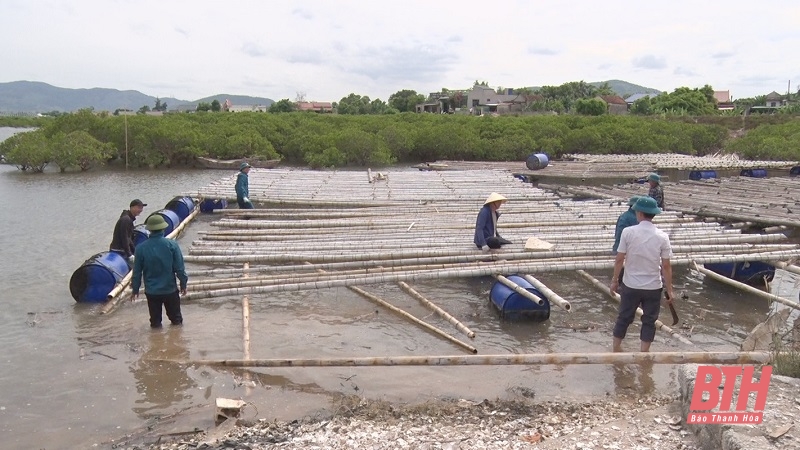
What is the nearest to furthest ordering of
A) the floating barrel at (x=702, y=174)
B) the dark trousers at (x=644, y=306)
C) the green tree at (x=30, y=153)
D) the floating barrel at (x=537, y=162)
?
the dark trousers at (x=644, y=306)
the floating barrel at (x=537, y=162)
the floating barrel at (x=702, y=174)
the green tree at (x=30, y=153)

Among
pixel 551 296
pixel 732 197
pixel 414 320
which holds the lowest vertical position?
pixel 414 320

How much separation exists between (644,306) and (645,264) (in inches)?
17.8

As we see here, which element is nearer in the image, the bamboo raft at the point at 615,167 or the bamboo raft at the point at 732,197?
the bamboo raft at the point at 732,197

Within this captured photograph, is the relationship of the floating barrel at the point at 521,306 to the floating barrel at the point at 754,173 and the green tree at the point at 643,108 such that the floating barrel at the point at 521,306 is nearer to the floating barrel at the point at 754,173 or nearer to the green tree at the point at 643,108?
the floating barrel at the point at 754,173

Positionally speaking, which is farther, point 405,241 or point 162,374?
point 405,241

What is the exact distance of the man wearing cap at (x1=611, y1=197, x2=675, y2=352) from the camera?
17.5 ft

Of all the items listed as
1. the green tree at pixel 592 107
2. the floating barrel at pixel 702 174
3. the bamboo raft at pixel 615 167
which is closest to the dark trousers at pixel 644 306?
the bamboo raft at pixel 615 167

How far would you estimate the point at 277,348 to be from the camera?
253 inches

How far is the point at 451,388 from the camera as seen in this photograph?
539 centimetres

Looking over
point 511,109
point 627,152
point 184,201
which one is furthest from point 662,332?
point 511,109

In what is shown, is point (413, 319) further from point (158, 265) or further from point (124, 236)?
point (124, 236)

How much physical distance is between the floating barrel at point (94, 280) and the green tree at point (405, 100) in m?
68.3

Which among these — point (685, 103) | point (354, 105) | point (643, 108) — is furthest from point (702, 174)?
point (354, 105)

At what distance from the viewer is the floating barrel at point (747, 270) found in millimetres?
8796
